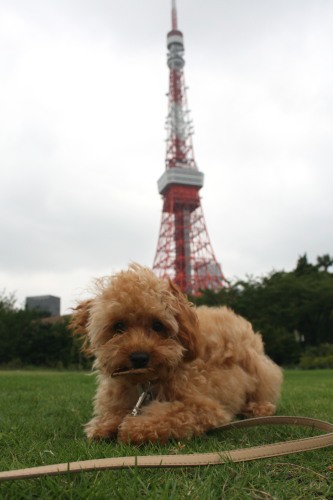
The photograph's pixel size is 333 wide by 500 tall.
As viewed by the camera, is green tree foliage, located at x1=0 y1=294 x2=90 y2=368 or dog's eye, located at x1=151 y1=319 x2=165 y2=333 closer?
dog's eye, located at x1=151 y1=319 x2=165 y2=333

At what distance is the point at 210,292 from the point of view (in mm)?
26156

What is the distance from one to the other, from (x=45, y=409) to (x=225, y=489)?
2.74 metres

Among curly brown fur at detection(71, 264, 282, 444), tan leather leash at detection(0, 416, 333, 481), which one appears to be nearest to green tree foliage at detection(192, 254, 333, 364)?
curly brown fur at detection(71, 264, 282, 444)

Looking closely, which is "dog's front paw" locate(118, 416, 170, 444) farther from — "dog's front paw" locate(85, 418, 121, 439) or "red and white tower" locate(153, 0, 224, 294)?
"red and white tower" locate(153, 0, 224, 294)

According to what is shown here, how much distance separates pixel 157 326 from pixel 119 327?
217 millimetres

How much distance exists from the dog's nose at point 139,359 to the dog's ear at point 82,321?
0.59 meters

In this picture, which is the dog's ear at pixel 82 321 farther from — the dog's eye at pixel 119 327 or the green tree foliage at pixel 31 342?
the green tree foliage at pixel 31 342

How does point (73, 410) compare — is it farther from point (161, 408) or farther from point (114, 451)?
point (114, 451)

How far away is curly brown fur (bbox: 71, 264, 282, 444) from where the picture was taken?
2428 millimetres

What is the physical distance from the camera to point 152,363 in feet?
8.07

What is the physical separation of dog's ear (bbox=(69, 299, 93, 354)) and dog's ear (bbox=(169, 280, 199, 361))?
61 centimetres

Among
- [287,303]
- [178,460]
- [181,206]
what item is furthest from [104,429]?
[181,206]

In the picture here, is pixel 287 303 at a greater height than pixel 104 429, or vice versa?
pixel 287 303

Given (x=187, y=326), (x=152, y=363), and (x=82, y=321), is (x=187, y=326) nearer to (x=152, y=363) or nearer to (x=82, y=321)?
(x=152, y=363)
